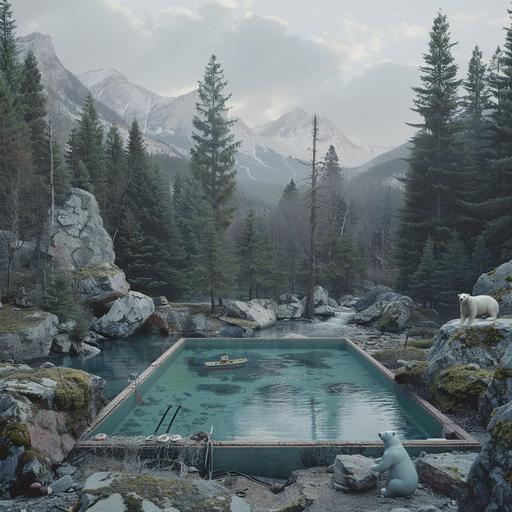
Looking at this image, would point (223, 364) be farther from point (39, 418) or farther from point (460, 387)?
point (39, 418)

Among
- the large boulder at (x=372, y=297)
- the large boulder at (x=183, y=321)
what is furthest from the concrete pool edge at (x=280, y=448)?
the large boulder at (x=372, y=297)

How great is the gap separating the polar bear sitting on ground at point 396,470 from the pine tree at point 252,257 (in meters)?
27.5

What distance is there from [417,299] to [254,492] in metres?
28.3

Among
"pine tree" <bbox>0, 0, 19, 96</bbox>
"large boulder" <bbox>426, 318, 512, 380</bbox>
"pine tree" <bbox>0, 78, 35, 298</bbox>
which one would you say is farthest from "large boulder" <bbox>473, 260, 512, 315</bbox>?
"pine tree" <bbox>0, 0, 19, 96</bbox>

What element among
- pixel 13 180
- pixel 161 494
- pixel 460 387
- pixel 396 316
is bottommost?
pixel 396 316

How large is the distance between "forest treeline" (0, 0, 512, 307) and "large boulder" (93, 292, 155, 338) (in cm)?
492

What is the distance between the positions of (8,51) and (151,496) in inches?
1509

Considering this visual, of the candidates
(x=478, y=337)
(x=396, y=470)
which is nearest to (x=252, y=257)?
(x=478, y=337)

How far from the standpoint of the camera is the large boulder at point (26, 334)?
1838 cm

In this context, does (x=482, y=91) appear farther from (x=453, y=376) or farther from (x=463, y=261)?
(x=453, y=376)

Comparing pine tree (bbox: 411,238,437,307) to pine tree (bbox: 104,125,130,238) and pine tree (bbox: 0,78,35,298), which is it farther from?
pine tree (bbox: 0,78,35,298)

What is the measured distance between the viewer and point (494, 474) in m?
4.35

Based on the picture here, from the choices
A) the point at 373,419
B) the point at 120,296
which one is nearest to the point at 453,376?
the point at 373,419

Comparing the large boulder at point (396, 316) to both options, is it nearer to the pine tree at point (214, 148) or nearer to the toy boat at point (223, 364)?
the toy boat at point (223, 364)
